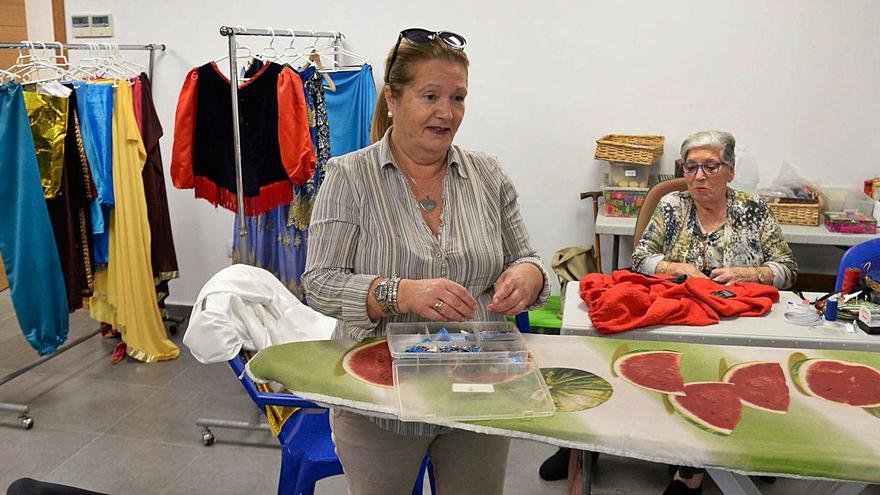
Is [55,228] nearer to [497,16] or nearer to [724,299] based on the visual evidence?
[497,16]

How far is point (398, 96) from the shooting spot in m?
1.64

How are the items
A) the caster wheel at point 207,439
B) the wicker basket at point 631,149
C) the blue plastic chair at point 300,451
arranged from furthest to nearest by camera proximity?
the wicker basket at point 631,149 < the caster wheel at point 207,439 < the blue plastic chair at point 300,451

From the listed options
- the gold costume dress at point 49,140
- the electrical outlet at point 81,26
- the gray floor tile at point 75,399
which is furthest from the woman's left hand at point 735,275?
the electrical outlet at point 81,26

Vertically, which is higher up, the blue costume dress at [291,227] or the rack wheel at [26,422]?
the blue costume dress at [291,227]

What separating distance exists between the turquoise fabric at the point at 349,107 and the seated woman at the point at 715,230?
1605 millimetres

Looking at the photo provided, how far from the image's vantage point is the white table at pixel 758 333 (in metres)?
2.24

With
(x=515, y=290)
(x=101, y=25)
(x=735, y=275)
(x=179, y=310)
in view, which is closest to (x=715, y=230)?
(x=735, y=275)

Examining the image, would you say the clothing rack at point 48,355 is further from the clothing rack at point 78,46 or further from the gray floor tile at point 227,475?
the gray floor tile at point 227,475

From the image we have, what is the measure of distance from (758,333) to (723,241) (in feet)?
2.25

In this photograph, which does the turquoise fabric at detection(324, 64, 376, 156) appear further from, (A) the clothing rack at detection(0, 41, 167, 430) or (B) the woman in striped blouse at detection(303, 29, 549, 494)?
(B) the woman in striped blouse at detection(303, 29, 549, 494)

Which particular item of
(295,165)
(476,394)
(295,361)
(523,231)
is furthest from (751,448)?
(295,165)

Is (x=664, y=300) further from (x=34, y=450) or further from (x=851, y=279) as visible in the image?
(x=34, y=450)

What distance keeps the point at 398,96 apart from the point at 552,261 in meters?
2.56

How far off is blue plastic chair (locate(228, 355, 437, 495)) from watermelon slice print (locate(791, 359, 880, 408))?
990mm
